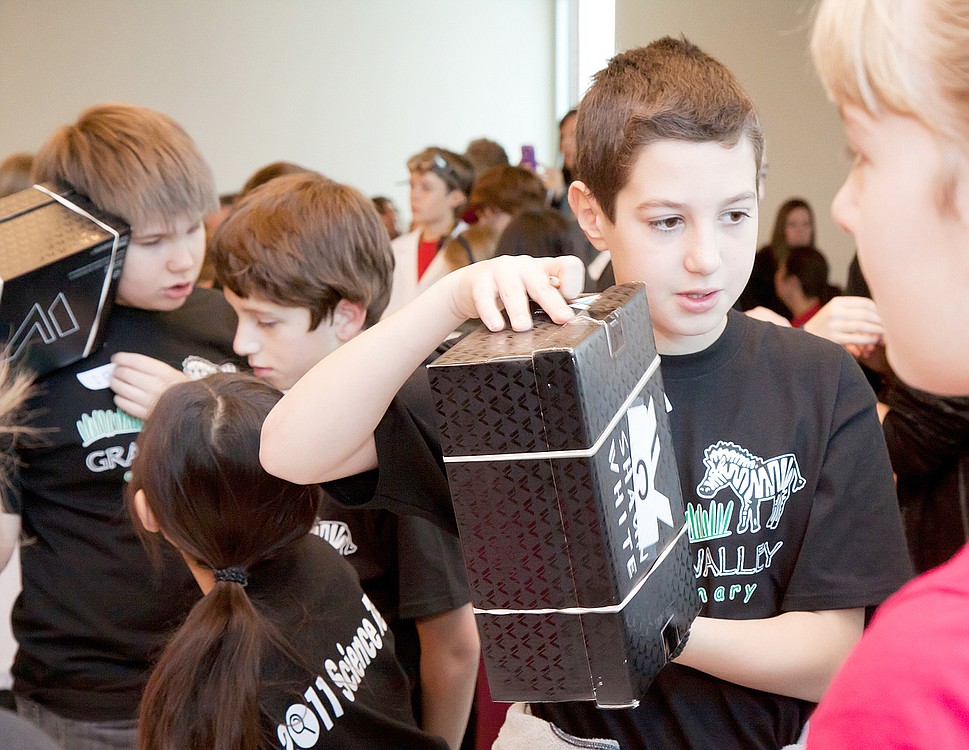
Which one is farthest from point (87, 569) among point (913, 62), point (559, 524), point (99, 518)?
point (913, 62)

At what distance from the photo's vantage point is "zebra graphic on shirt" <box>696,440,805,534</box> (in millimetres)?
1040

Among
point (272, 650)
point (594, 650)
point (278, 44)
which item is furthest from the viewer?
point (278, 44)

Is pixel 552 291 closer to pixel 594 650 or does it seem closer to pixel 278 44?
pixel 594 650

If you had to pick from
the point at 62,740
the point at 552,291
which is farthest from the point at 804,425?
the point at 62,740

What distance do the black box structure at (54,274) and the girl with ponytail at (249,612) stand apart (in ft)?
1.00

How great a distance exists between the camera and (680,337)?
1114mm

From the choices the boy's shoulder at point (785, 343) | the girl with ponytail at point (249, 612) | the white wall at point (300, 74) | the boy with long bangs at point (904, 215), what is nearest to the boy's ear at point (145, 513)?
the girl with ponytail at point (249, 612)

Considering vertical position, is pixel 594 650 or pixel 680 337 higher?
pixel 680 337

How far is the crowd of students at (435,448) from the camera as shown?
0.64 metres

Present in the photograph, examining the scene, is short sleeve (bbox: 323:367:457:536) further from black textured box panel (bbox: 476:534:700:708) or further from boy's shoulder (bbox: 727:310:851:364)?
boy's shoulder (bbox: 727:310:851:364)

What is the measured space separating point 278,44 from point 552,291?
23.6ft

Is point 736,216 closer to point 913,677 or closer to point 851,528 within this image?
point 851,528

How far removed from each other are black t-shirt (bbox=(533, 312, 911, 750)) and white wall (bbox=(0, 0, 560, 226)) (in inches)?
254

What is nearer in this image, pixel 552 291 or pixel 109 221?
pixel 552 291
